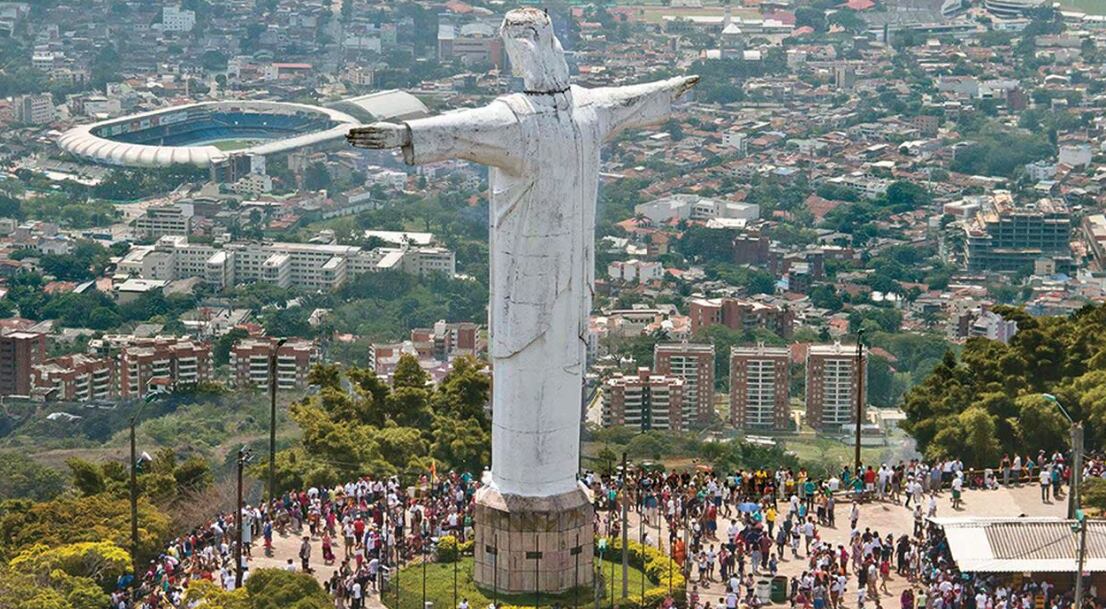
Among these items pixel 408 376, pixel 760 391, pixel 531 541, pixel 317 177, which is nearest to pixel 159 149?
pixel 317 177

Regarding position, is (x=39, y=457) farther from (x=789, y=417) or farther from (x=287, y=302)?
(x=287, y=302)

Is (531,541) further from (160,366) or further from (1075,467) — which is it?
(160,366)

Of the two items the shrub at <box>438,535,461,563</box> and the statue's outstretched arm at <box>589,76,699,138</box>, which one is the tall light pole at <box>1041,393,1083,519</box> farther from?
the shrub at <box>438,535,461,563</box>

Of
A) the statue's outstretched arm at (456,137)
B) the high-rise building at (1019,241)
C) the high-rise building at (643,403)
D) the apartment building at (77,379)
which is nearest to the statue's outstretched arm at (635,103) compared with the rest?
the statue's outstretched arm at (456,137)

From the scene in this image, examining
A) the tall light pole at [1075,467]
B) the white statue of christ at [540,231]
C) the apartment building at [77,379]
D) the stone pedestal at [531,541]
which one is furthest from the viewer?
the apartment building at [77,379]

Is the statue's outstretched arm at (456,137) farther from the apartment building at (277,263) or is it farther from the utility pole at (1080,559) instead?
the apartment building at (277,263)

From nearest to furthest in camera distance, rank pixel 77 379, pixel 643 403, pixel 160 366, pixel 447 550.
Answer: pixel 447 550 < pixel 643 403 < pixel 160 366 < pixel 77 379
